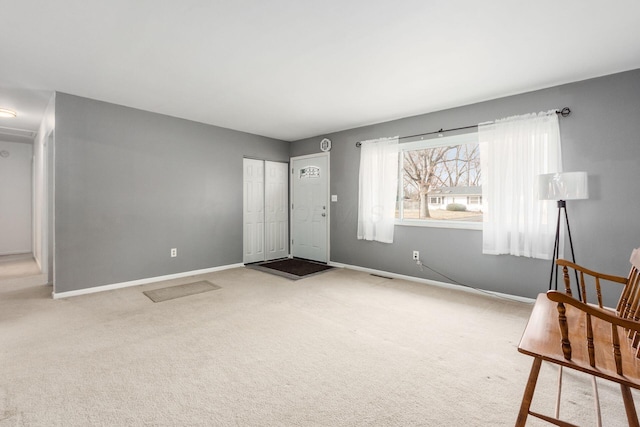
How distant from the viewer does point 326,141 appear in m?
5.53

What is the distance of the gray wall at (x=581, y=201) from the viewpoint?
289 cm

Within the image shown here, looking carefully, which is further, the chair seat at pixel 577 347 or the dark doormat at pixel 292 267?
the dark doormat at pixel 292 267

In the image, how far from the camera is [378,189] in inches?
185

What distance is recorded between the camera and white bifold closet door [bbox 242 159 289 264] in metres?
5.56

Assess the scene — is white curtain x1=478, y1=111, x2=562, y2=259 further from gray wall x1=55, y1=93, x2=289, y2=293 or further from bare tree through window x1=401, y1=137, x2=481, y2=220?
gray wall x1=55, y1=93, x2=289, y2=293

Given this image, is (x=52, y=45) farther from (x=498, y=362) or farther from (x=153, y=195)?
(x=498, y=362)

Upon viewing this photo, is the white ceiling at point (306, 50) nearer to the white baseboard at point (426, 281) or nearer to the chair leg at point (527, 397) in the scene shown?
the chair leg at point (527, 397)

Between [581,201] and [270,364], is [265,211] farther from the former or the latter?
[581,201]

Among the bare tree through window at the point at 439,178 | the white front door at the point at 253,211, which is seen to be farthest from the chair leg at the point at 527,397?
the white front door at the point at 253,211

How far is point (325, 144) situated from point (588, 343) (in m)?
4.80

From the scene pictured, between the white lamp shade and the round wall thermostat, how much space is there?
3413 millimetres

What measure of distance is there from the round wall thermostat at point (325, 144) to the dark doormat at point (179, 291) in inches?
120

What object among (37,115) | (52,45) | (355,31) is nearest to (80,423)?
(52,45)

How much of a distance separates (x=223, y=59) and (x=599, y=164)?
3.84 meters
